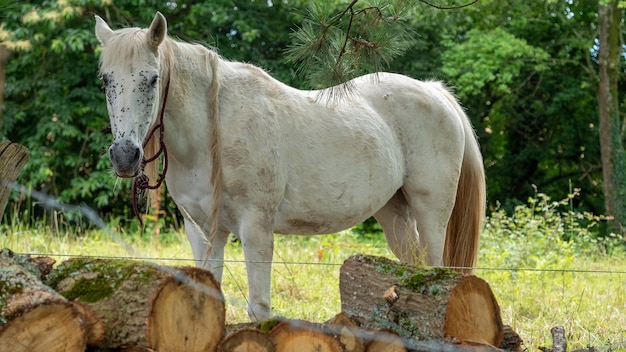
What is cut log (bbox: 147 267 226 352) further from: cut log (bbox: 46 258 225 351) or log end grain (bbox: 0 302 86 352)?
log end grain (bbox: 0 302 86 352)

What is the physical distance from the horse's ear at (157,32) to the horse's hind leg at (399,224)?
84.7 inches

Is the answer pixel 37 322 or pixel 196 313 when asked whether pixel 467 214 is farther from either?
pixel 37 322

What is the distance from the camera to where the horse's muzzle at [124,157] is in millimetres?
3342

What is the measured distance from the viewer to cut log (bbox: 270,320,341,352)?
9.57ft

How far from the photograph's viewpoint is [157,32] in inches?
138

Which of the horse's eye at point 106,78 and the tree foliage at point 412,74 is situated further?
the tree foliage at point 412,74

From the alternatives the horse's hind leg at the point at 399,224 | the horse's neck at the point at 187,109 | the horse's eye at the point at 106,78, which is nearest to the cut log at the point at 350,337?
the horse's neck at the point at 187,109

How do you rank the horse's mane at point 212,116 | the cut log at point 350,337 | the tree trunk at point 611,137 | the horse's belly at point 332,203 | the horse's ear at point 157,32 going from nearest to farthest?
the cut log at point 350,337 → the horse's ear at point 157,32 → the horse's mane at point 212,116 → the horse's belly at point 332,203 → the tree trunk at point 611,137

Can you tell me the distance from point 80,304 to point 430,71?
43.9 ft

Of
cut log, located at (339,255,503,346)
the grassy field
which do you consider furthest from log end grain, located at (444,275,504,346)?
the grassy field

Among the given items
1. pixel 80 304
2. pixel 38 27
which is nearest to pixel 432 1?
pixel 80 304

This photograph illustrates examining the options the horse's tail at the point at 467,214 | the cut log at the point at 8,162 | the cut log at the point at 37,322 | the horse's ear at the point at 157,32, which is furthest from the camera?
the horse's tail at the point at 467,214

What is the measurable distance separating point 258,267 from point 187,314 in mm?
1164

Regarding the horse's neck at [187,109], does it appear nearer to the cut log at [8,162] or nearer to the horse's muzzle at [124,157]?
the horse's muzzle at [124,157]
